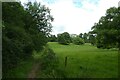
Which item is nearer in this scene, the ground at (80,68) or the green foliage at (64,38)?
the ground at (80,68)

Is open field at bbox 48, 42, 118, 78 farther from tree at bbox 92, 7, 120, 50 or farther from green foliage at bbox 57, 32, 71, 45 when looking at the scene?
green foliage at bbox 57, 32, 71, 45

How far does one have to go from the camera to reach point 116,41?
26719mm

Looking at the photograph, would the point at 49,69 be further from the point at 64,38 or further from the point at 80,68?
the point at 64,38

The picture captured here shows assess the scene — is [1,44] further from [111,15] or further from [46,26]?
[46,26]

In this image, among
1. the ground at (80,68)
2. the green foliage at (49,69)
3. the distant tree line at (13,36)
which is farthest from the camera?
the ground at (80,68)

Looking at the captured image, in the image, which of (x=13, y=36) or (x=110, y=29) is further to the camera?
(x=110, y=29)

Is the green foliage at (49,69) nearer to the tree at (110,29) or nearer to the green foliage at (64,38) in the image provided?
the tree at (110,29)

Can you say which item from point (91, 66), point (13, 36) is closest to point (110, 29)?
point (91, 66)

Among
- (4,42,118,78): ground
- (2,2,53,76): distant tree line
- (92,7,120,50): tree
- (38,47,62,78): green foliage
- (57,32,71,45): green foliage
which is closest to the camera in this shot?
(2,2,53,76): distant tree line

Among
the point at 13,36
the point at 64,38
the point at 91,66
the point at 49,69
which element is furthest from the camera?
the point at 64,38

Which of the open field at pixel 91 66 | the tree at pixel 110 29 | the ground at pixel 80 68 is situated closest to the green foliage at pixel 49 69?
the ground at pixel 80 68

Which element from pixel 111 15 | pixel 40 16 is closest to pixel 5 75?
pixel 111 15

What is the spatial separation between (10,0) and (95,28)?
13855 mm

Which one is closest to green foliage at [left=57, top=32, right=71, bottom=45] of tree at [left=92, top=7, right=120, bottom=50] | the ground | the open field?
the open field
